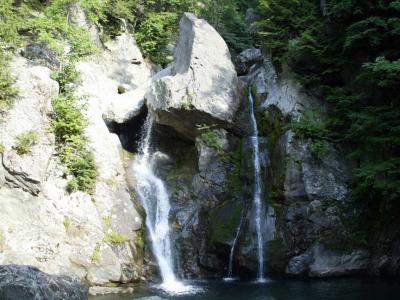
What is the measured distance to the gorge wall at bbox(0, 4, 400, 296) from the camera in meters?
14.9

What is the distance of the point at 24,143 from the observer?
15.5 m

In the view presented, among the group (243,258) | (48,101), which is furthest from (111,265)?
(48,101)

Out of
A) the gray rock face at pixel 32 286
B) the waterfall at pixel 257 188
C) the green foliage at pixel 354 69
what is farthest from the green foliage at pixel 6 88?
the green foliage at pixel 354 69

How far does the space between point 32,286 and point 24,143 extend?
7735mm

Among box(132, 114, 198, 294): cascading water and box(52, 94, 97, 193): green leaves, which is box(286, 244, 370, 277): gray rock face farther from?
box(52, 94, 97, 193): green leaves

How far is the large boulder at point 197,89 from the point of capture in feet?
60.5

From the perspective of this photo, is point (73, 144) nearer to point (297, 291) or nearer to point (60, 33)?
point (60, 33)

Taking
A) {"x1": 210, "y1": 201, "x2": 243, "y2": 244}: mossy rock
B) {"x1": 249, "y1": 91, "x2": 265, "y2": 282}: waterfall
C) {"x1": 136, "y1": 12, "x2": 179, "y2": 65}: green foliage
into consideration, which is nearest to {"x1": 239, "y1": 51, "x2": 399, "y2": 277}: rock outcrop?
{"x1": 249, "y1": 91, "x2": 265, "y2": 282}: waterfall

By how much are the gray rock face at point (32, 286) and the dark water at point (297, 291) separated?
3.61 m

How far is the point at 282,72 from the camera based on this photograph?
1977 cm

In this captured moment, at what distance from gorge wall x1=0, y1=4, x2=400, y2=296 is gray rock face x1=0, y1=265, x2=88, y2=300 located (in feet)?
13.5

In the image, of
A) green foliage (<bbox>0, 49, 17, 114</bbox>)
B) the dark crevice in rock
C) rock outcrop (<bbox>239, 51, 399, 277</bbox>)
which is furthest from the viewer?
the dark crevice in rock

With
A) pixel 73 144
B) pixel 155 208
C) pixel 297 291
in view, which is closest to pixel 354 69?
pixel 297 291

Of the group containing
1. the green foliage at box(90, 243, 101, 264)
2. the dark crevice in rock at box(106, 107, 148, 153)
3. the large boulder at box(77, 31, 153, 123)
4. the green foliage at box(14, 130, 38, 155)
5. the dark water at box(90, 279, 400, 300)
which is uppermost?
the large boulder at box(77, 31, 153, 123)
